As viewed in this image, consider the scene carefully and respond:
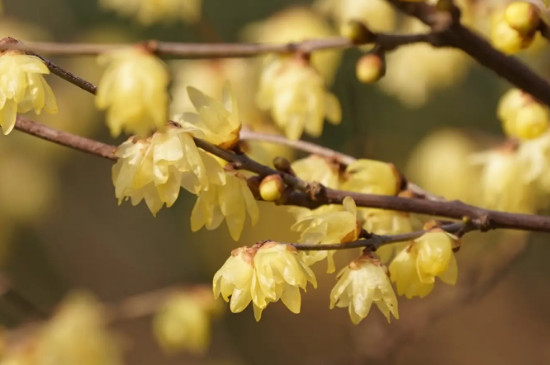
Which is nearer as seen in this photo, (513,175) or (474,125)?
(513,175)

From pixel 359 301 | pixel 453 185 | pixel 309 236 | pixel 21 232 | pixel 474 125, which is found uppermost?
pixel 21 232

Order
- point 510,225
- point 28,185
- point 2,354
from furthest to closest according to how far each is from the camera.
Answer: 1. point 28,185
2. point 2,354
3. point 510,225

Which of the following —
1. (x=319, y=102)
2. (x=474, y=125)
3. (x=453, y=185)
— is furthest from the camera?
(x=474, y=125)

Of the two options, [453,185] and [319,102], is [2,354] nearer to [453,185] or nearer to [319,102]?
[319,102]

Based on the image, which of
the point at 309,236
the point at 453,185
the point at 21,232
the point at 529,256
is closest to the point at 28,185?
the point at 21,232

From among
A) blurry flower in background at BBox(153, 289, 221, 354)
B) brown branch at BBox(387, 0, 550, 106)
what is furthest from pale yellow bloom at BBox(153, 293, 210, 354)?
brown branch at BBox(387, 0, 550, 106)

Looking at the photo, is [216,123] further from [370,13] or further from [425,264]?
[370,13]

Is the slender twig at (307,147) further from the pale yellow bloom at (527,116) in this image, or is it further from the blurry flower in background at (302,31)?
the blurry flower in background at (302,31)

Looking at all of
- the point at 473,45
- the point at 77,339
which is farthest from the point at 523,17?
the point at 77,339

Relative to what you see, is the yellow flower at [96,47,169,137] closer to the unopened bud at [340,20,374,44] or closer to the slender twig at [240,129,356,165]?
the slender twig at [240,129,356,165]
